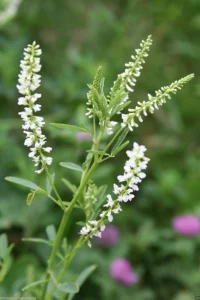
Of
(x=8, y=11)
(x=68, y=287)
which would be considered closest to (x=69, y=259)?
(x=68, y=287)

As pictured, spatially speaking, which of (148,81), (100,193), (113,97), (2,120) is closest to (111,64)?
(148,81)

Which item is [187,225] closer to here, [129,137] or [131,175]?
[129,137]

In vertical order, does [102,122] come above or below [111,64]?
below

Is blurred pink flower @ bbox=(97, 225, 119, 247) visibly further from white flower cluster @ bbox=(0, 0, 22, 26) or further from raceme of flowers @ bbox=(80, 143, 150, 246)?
raceme of flowers @ bbox=(80, 143, 150, 246)

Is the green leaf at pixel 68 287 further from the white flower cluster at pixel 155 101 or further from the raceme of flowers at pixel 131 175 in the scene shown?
the white flower cluster at pixel 155 101

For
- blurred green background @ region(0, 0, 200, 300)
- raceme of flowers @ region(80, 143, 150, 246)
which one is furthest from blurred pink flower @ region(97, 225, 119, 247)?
raceme of flowers @ region(80, 143, 150, 246)

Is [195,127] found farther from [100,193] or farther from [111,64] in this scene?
[100,193]
